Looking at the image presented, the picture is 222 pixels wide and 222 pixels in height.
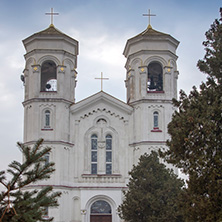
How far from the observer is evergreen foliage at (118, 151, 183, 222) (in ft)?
81.5

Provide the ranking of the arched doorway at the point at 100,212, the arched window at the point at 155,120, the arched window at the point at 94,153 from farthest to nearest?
the arched window at the point at 155,120
the arched window at the point at 94,153
the arched doorway at the point at 100,212

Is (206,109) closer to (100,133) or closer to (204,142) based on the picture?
(204,142)

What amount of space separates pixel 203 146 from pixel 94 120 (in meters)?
20.2

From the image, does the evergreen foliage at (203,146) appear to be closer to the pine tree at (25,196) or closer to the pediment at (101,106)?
the pine tree at (25,196)

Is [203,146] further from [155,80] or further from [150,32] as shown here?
[150,32]

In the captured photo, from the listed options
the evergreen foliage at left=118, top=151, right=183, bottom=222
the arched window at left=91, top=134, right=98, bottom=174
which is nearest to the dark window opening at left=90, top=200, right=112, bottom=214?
the arched window at left=91, top=134, right=98, bottom=174

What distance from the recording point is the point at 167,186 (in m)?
25.6

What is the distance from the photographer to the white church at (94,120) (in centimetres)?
3353

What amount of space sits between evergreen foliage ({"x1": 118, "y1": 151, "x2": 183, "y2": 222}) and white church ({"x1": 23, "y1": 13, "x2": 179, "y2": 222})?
7356mm

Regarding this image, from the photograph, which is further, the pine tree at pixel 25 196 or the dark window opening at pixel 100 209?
the dark window opening at pixel 100 209

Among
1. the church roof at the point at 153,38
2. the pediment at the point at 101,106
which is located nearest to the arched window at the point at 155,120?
the pediment at the point at 101,106

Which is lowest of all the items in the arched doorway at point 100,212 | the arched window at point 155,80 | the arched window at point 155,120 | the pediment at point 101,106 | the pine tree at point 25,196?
the pine tree at point 25,196

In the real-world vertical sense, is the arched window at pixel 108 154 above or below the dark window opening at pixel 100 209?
above

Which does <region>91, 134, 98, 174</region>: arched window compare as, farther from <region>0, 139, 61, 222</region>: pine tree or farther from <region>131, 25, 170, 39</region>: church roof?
<region>0, 139, 61, 222</region>: pine tree
